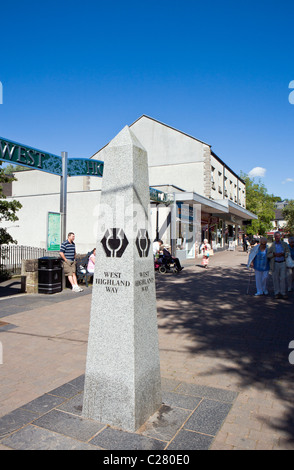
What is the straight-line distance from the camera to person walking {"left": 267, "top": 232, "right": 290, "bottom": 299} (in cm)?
951

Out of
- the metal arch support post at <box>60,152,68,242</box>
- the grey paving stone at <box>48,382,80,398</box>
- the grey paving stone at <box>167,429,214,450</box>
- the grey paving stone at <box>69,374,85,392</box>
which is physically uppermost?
the metal arch support post at <box>60,152,68,242</box>

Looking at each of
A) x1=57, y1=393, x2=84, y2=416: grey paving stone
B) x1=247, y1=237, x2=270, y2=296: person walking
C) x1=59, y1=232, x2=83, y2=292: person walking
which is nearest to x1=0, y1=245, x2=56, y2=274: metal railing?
x1=59, y1=232, x2=83, y2=292: person walking

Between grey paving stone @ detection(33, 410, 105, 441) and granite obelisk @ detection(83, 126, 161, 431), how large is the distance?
0.33 ft

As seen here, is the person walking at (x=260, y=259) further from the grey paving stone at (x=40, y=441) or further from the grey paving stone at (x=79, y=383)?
the grey paving stone at (x=40, y=441)

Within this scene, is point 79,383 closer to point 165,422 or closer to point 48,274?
point 165,422

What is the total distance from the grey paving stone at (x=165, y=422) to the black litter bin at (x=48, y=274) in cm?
691

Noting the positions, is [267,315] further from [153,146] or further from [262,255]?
[153,146]

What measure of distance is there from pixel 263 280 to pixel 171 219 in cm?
1213

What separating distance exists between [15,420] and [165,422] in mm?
1406

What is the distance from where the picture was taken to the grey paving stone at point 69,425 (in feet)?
10.00

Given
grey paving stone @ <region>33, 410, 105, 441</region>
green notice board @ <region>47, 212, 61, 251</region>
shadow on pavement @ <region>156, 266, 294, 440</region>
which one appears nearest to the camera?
grey paving stone @ <region>33, 410, 105, 441</region>

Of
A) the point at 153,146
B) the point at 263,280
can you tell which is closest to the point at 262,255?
the point at 263,280

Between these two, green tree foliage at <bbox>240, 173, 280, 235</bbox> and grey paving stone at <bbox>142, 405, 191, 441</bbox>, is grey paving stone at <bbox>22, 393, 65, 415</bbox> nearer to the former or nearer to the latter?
grey paving stone at <bbox>142, 405, 191, 441</bbox>

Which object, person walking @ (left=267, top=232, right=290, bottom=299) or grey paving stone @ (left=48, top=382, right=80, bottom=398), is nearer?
grey paving stone @ (left=48, top=382, right=80, bottom=398)
